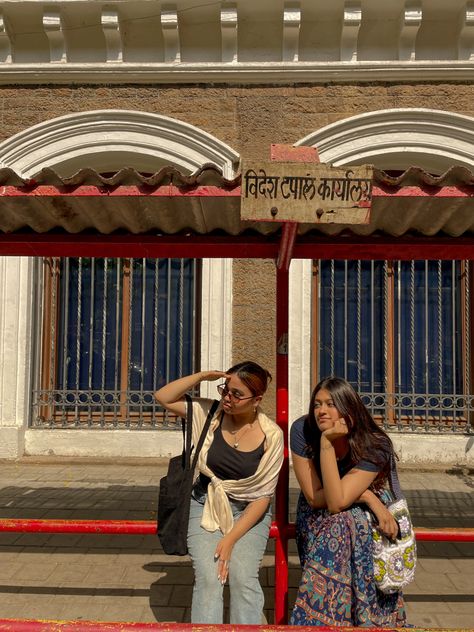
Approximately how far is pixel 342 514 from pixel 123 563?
2.29 m

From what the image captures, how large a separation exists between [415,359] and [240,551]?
18.4 feet

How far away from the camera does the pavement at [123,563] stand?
3434 mm

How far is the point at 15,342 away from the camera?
24.2 feet

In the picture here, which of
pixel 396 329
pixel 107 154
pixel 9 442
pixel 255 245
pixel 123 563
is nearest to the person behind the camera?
pixel 255 245

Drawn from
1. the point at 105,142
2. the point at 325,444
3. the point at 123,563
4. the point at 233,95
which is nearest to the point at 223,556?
the point at 325,444

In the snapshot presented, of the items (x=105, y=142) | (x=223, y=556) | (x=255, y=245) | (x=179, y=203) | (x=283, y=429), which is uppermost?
(x=105, y=142)

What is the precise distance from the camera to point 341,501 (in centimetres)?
246

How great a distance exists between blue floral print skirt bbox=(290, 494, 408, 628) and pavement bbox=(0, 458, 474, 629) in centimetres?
97

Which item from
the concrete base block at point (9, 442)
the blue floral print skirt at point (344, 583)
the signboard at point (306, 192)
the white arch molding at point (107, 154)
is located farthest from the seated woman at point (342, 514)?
the concrete base block at point (9, 442)

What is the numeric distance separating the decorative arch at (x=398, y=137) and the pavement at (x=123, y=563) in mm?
4047

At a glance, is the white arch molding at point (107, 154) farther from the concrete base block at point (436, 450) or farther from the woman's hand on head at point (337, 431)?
the woman's hand on head at point (337, 431)

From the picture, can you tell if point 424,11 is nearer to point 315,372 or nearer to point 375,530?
point 315,372

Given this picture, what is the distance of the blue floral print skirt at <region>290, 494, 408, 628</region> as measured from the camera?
8.03ft

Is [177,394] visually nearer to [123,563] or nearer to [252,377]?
[252,377]
